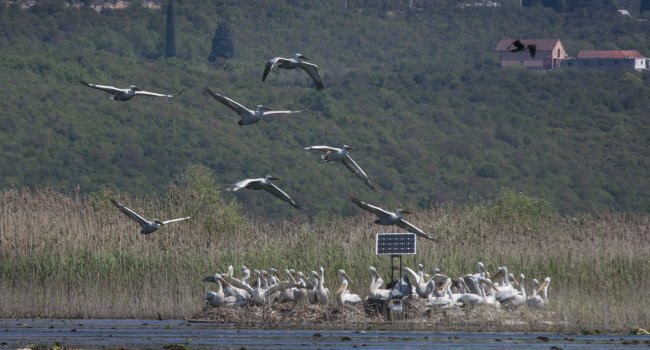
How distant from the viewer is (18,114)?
266 feet

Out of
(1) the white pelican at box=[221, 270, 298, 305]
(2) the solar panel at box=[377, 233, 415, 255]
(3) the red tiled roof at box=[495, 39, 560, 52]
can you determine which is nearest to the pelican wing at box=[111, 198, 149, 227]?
(1) the white pelican at box=[221, 270, 298, 305]

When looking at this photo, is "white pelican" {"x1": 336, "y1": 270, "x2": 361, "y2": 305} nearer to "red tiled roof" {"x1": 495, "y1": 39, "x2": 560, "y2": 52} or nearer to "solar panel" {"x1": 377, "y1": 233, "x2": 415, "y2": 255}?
"solar panel" {"x1": 377, "y1": 233, "x2": 415, "y2": 255}

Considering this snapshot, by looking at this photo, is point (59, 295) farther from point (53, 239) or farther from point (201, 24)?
point (201, 24)

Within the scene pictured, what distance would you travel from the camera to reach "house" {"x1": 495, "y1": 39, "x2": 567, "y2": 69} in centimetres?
11406

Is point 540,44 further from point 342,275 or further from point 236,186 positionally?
point 236,186

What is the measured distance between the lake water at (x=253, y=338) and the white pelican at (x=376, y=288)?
3.77ft

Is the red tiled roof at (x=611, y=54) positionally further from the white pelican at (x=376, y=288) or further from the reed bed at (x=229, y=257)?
the white pelican at (x=376, y=288)

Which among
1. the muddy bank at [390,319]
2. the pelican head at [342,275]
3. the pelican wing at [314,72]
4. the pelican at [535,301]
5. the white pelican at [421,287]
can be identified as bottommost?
the muddy bank at [390,319]


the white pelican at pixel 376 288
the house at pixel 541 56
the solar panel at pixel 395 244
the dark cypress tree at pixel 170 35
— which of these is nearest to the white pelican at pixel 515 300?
the solar panel at pixel 395 244

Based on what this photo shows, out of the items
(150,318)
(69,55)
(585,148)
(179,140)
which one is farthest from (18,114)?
(150,318)

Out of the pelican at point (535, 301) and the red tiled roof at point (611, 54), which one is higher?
the red tiled roof at point (611, 54)

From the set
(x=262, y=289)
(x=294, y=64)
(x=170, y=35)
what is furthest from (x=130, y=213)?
(x=170, y=35)

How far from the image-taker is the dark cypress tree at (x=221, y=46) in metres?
120

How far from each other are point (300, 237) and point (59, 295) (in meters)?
5.55
